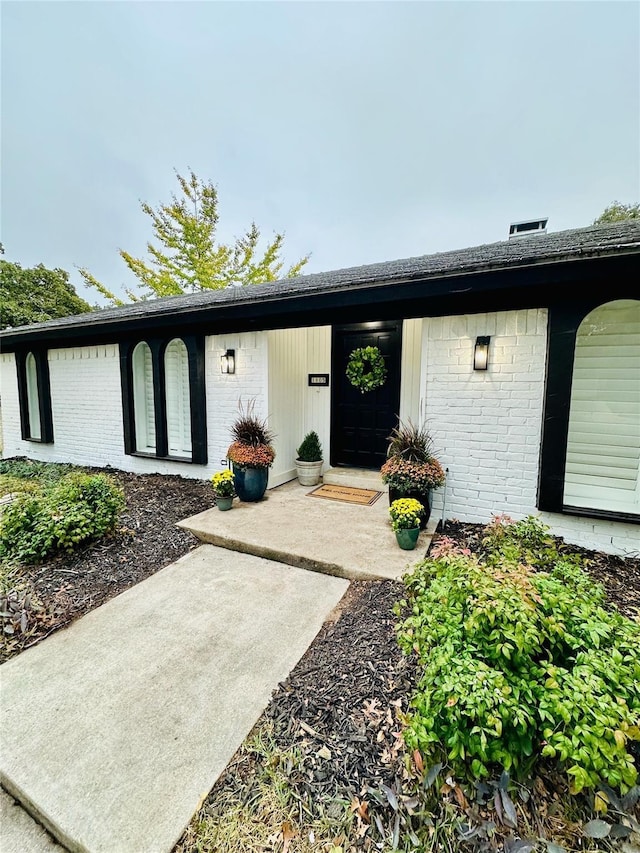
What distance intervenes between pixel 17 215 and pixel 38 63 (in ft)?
19.7

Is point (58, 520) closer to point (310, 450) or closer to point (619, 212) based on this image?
point (310, 450)

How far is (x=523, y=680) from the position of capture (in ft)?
4.57

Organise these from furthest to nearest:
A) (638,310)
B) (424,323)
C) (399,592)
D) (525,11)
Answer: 1. (525,11)
2. (424,323)
3. (638,310)
4. (399,592)

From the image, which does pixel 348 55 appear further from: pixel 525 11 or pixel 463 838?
pixel 463 838

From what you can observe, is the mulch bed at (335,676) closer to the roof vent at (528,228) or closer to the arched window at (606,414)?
the arched window at (606,414)

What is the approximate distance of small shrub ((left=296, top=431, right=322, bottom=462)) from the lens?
5664 mm

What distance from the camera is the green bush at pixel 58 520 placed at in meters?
3.26

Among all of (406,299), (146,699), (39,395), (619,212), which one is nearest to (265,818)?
(146,699)

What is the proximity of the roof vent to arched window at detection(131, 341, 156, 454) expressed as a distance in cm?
731

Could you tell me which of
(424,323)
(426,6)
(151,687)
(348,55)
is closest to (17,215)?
(348,55)

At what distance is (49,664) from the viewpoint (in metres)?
2.20

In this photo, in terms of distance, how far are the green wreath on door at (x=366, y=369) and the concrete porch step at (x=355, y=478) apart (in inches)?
52.6

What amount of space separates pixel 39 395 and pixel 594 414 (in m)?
9.59

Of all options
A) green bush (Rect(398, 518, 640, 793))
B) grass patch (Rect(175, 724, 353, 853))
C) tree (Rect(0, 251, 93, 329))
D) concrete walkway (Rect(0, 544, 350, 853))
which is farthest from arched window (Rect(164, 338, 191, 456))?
tree (Rect(0, 251, 93, 329))
